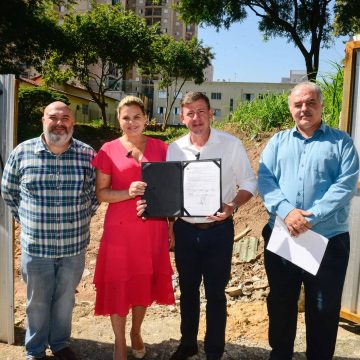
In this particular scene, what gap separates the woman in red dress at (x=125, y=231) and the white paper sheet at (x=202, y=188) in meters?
0.36

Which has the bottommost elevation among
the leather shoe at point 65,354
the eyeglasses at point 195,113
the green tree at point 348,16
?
the leather shoe at point 65,354

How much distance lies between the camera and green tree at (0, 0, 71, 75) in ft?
57.6

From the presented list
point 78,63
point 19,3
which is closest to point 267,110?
point 19,3

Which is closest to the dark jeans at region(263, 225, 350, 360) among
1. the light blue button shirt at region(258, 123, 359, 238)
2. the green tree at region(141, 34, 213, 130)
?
the light blue button shirt at region(258, 123, 359, 238)

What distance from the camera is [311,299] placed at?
124 inches

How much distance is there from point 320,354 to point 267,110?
20.9 ft

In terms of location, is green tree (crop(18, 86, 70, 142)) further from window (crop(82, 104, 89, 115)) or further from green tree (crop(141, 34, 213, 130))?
window (crop(82, 104, 89, 115))

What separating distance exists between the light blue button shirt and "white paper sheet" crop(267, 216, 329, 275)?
0.09m

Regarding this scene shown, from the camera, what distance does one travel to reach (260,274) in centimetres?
590

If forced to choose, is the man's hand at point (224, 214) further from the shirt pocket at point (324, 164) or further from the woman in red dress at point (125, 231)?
the shirt pocket at point (324, 164)

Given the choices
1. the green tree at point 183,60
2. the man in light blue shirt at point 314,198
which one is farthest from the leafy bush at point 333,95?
the green tree at point 183,60

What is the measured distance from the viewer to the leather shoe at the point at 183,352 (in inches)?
143

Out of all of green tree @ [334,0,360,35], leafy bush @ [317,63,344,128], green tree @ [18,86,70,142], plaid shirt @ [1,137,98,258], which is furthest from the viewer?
green tree @ [18,86,70,142]

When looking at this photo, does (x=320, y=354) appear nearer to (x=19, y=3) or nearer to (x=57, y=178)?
(x=57, y=178)
